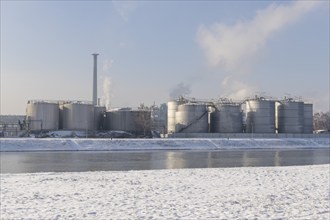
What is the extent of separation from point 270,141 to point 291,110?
70.6ft

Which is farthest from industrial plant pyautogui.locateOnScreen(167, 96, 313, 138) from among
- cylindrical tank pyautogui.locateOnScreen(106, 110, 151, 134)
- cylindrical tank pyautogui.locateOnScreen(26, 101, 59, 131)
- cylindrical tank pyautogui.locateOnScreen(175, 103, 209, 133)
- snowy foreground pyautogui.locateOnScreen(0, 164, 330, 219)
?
snowy foreground pyautogui.locateOnScreen(0, 164, 330, 219)

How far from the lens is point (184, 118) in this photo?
75.5 meters

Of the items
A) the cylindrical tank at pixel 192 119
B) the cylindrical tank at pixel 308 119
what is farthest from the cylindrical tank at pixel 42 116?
the cylindrical tank at pixel 308 119

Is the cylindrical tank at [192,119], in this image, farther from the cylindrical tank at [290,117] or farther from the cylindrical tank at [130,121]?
the cylindrical tank at [290,117]

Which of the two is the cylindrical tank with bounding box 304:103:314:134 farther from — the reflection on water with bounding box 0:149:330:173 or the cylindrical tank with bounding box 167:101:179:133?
the reflection on water with bounding box 0:149:330:173

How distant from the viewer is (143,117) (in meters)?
75.4

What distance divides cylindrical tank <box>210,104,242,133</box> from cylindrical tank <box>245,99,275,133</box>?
2294 millimetres

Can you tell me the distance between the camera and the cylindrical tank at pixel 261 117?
76.0 meters

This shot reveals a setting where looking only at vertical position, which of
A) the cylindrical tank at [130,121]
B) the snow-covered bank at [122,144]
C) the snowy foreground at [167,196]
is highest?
the cylindrical tank at [130,121]

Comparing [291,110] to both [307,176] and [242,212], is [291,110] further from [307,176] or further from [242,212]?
[242,212]

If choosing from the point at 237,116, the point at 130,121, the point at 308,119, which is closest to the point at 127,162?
the point at 130,121

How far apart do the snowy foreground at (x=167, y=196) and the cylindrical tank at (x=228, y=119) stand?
2268 inches

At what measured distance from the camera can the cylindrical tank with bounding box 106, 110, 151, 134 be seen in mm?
74938

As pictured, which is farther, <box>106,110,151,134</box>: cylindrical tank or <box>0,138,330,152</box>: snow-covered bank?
<box>106,110,151,134</box>: cylindrical tank
